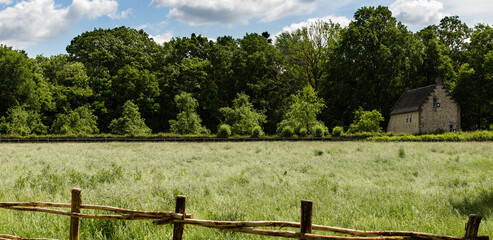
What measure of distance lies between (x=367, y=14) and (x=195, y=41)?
3115 centimetres

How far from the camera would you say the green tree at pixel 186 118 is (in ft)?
192

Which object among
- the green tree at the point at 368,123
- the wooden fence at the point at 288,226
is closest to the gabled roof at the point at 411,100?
the green tree at the point at 368,123

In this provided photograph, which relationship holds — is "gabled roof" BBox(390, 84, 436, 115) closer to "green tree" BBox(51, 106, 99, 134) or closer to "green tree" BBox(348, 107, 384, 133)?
"green tree" BBox(348, 107, 384, 133)

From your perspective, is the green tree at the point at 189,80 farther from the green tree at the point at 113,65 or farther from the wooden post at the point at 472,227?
the wooden post at the point at 472,227

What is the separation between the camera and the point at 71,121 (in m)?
58.6

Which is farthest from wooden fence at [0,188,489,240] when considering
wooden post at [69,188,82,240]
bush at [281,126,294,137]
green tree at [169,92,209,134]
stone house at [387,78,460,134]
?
stone house at [387,78,460,134]

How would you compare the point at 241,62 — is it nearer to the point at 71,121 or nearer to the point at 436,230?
the point at 71,121

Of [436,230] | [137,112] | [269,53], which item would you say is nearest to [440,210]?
[436,230]

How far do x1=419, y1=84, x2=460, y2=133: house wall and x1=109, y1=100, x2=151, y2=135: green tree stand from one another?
41194 millimetres

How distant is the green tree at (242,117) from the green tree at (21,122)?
27.3 m

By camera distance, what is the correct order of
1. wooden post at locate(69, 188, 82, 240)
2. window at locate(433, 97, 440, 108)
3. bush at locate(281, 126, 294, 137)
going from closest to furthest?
wooden post at locate(69, 188, 82, 240), bush at locate(281, 126, 294, 137), window at locate(433, 97, 440, 108)

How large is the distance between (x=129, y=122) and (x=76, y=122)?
775cm

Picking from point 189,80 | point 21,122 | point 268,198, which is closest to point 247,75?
point 189,80

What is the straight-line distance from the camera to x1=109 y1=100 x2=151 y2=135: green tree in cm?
5950
